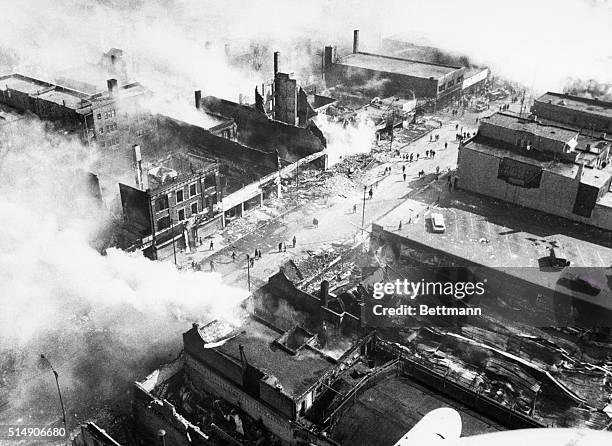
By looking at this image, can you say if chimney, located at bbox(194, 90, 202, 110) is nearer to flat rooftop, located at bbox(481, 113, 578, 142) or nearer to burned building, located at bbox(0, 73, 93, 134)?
burned building, located at bbox(0, 73, 93, 134)

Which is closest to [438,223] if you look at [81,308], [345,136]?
[345,136]

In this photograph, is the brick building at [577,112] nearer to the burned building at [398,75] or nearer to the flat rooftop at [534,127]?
the flat rooftop at [534,127]

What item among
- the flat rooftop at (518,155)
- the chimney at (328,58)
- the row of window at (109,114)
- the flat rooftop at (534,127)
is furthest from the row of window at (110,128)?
the flat rooftop at (534,127)

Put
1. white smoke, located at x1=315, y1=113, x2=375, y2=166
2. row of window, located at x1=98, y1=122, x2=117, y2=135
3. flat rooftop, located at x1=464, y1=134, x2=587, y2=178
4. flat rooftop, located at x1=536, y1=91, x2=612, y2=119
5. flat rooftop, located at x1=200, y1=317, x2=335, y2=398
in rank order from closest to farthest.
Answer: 1. flat rooftop, located at x1=200, y1=317, x2=335, y2=398
2. flat rooftop, located at x1=464, y1=134, x2=587, y2=178
3. row of window, located at x1=98, y1=122, x2=117, y2=135
4. white smoke, located at x1=315, y1=113, x2=375, y2=166
5. flat rooftop, located at x1=536, y1=91, x2=612, y2=119

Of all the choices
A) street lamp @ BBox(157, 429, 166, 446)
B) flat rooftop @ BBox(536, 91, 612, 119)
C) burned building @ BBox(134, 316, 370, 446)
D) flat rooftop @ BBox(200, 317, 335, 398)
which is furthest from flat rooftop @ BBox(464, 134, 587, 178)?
street lamp @ BBox(157, 429, 166, 446)

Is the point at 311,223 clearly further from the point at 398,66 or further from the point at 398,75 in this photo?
the point at 398,66

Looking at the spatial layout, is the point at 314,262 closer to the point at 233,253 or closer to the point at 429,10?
the point at 233,253

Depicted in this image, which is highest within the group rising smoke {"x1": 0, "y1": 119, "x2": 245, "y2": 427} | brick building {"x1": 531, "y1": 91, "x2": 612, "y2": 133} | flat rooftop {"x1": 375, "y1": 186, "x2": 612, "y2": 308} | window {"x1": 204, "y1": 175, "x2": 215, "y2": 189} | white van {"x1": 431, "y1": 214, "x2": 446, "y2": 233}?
brick building {"x1": 531, "y1": 91, "x2": 612, "y2": 133}

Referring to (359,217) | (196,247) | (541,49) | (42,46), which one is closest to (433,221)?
(359,217)
